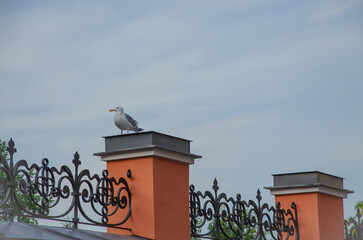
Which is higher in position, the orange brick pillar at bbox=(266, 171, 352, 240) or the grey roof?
the orange brick pillar at bbox=(266, 171, 352, 240)

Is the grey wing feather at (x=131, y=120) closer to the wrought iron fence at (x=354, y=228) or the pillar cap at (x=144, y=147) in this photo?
the pillar cap at (x=144, y=147)

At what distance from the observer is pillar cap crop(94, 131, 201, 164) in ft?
30.0

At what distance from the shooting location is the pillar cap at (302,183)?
12391 millimetres

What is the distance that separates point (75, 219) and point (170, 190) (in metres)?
1.61

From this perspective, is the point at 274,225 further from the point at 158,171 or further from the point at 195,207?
the point at 158,171

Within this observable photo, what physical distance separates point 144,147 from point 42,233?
2.21 metres

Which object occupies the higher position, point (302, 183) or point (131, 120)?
point (131, 120)

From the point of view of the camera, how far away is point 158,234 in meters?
9.04

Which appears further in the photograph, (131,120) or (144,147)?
(131,120)

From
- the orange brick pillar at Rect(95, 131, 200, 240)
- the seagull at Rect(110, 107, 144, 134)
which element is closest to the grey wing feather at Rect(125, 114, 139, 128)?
the seagull at Rect(110, 107, 144, 134)

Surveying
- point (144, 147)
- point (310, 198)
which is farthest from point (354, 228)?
point (144, 147)

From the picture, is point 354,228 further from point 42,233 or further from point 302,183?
point 42,233

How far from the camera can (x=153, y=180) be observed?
9.05 meters

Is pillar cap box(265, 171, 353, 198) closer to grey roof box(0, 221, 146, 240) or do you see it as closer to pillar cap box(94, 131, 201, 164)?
pillar cap box(94, 131, 201, 164)
